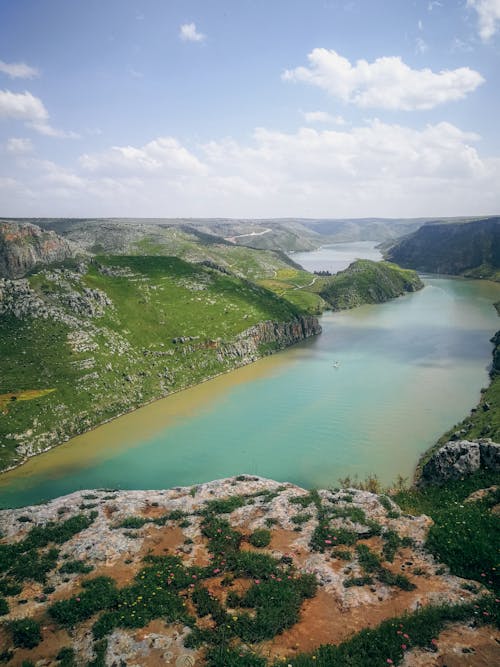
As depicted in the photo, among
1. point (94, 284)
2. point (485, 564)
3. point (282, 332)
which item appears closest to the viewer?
point (485, 564)

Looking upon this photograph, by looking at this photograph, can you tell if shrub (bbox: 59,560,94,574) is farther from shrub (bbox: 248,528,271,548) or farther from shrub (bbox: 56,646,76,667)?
shrub (bbox: 248,528,271,548)

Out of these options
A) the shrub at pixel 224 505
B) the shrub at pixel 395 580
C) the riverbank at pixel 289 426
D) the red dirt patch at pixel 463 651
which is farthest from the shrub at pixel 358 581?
the riverbank at pixel 289 426

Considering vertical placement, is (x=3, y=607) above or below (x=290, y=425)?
above

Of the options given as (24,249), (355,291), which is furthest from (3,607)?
(355,291)

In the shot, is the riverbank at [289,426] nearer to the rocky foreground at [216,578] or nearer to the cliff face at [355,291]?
the rocky foreground at [216,578]

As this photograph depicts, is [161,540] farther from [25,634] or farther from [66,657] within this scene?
[66,657]

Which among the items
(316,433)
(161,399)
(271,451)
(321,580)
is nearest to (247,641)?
(321,580)

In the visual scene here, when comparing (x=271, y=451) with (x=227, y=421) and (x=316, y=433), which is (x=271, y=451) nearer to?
(x=316, y=433)
